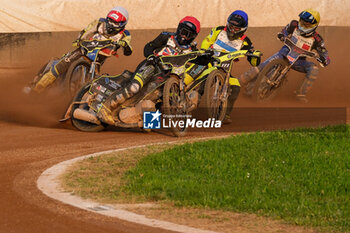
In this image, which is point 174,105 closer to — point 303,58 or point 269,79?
point 269,79

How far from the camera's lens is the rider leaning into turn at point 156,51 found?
13391 millimetres

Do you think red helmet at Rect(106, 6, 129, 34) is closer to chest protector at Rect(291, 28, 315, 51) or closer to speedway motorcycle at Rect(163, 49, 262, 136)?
speedway motorcycle at Rect(163, 49, 262, 136)

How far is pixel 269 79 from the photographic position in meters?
19.1

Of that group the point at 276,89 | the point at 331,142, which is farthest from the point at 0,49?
the point at 331,142

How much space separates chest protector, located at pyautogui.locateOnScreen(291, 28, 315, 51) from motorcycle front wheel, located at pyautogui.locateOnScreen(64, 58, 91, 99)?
5458 mm

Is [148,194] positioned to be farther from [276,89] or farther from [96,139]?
[276,89]

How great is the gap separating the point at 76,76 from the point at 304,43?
5.88 metres

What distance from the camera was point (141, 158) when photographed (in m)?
10.6

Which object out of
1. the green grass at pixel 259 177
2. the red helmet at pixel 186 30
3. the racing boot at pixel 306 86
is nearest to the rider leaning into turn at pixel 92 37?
the red helmet at pixel 186 30

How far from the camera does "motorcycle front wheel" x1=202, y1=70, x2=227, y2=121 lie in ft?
45.7

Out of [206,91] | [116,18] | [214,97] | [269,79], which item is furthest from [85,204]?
[269,79]

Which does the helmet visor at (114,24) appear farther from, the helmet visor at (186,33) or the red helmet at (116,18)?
the helmet visor at (186,33)

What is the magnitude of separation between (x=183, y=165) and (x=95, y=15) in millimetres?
21484

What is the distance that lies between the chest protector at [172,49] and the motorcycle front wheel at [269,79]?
5.00 meters
